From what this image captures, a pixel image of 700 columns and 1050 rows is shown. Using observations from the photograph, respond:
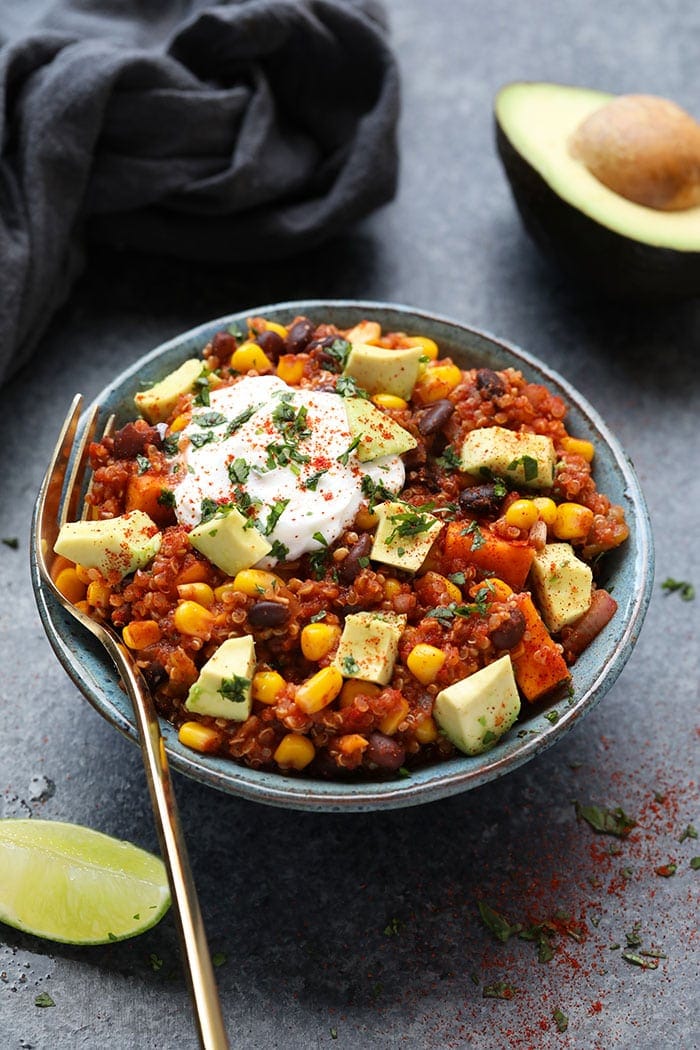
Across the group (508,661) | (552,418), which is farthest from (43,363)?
(508,661)

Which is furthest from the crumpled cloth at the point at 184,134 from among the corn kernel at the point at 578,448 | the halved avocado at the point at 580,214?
the corn kernel at the point at 578,448

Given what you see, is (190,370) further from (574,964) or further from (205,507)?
(574,964)

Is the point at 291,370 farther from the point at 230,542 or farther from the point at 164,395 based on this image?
the point at 230,542

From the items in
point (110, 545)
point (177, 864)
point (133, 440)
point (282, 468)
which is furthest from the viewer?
point (133, 440)

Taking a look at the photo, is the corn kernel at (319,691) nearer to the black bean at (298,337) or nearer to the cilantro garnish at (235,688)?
the cilantro garnish at (235,688)

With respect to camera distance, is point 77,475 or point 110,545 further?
point 77,475

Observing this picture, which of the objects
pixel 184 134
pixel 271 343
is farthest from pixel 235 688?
pixel 184 134
